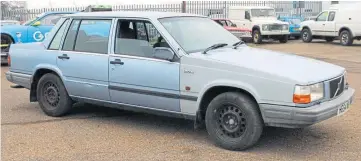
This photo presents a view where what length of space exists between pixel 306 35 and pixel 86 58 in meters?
18.3

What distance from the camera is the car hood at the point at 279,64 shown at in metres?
4.62

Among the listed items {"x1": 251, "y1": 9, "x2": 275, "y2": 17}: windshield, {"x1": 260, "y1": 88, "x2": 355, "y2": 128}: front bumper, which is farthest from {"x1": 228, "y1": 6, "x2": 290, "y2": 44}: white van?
{"x1": 260, "y1": 88, "x2": 355, "y2": 128}: front bumper

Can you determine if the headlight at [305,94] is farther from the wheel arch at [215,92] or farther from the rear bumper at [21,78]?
the rear bumper at [21,78]

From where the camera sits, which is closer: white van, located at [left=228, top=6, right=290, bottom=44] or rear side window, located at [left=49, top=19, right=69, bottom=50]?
rear side window, located at [left=49, top=19, right=69, bottom=50]

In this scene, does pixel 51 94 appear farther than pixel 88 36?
Result: Yes

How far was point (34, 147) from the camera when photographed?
519 centimetres

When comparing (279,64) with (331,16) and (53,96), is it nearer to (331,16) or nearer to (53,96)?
(53,96)

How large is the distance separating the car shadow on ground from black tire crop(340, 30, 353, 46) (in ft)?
51.5

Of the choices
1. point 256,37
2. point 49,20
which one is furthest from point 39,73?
point 256,37

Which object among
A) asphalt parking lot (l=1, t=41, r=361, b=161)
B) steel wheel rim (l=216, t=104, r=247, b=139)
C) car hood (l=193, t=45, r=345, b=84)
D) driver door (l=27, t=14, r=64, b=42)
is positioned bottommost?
asphalt parking lot (l=1, t=41, r=361, b=161)

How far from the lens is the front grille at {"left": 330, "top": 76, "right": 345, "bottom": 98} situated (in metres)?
4.81

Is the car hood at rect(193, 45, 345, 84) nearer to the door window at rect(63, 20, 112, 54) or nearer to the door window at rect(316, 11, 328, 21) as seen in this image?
the door window at rect(63, 20, 112, 54)

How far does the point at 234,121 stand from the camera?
4914 millimetres

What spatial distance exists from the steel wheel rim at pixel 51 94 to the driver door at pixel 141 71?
1.17 meters
